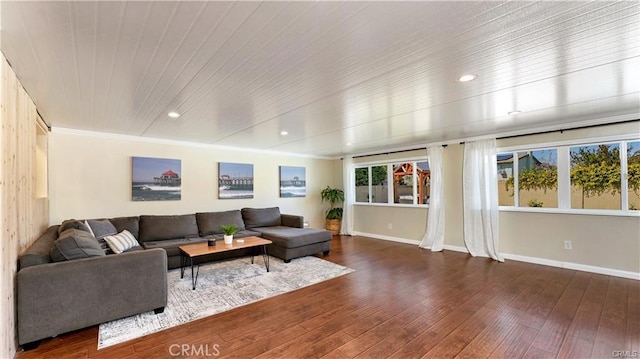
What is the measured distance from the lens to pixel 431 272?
12.9 ft

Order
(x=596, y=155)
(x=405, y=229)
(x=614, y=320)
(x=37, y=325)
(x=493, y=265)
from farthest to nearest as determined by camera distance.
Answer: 1. (x=405, y=229)
2. (x=493, y=265)
3. (x=596, y=155)
4. (x=614, y=320)
5. (x=37, y=325)

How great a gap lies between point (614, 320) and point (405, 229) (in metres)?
3.66

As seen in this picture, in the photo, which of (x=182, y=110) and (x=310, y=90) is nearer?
(x=310, y=90)

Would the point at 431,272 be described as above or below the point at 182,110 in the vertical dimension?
below

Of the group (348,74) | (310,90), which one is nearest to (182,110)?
(310,90)

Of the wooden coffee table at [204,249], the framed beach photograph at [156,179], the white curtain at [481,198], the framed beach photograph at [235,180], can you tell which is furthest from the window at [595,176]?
the framed beach photograph at [156,179]

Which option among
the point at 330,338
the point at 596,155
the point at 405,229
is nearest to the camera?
the point at 330,338

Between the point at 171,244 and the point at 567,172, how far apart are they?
20.2 ft

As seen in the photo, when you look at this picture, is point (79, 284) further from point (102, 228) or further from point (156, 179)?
point (156, 179)

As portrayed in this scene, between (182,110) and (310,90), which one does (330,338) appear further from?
(182,110)

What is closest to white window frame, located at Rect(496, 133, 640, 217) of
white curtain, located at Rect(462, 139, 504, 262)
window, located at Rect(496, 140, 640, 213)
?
window, located at Rect(496, 140, 640, 213)

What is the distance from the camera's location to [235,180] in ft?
19.1

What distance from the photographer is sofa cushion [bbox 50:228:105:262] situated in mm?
2334

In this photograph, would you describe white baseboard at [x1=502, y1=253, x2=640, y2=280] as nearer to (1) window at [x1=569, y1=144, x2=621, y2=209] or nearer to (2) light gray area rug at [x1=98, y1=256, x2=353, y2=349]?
(1) window at [x1=569, y1=144, x2=621, y2=209]
